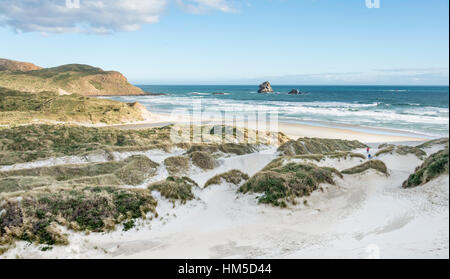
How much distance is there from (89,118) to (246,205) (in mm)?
41854

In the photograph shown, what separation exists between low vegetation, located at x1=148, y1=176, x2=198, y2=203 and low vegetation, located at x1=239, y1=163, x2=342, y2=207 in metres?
1.92

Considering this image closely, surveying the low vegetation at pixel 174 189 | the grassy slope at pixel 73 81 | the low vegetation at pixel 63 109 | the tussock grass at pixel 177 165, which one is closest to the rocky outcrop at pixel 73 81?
the grassy slope at pixel 73 81

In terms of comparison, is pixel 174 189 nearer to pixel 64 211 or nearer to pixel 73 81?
pixel 64 211

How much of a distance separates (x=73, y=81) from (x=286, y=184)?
127153 millimetres

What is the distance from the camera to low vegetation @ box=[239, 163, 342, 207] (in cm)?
897

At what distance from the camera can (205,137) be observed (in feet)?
93.2

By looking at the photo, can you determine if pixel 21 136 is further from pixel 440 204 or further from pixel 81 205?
pixel 440 204

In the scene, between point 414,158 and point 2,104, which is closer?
point 414,158

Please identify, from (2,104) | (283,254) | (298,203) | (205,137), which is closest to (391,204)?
(298,203)

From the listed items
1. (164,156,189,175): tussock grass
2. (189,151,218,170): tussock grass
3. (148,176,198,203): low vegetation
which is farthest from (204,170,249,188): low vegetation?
(189,151,218,170): tussock grass

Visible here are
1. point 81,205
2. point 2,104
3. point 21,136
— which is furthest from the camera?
point 2,104

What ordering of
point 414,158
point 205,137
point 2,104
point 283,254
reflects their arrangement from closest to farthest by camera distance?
point 283,254 < point 414,158 < point 205,137 < point 2,104
